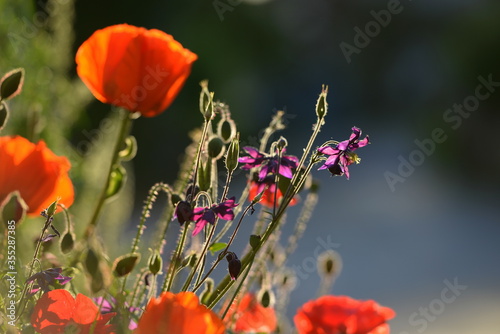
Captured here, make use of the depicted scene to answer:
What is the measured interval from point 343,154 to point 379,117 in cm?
403

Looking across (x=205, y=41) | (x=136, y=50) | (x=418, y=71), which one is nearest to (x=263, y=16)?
(x=205, y=41)

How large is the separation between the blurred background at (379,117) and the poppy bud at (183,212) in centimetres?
203

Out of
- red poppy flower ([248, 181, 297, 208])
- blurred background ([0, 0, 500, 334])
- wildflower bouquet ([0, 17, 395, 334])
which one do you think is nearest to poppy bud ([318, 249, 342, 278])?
wildflower bouquet ([0, 17, 395, 334])

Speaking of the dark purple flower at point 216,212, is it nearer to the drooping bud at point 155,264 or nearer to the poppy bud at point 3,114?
the drooping bud at point 155,264

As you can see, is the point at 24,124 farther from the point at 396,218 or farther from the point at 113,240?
the point at 396,218

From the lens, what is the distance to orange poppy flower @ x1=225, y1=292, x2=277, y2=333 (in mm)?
577

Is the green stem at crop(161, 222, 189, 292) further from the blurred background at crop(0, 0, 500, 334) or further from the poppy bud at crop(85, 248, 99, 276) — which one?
the blurred background at crop(0, 0, 500, 334)

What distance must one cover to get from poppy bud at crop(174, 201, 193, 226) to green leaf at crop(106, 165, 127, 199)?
14 centimetres

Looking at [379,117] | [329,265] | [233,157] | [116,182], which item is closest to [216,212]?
[233,157]

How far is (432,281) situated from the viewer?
2.69 metres

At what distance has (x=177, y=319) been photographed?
314 mm

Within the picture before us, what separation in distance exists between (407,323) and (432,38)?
102 inches

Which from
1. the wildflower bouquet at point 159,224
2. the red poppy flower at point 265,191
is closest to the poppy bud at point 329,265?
the wildflower bouquet at point 159,224

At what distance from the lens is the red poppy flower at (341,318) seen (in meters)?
0.57
